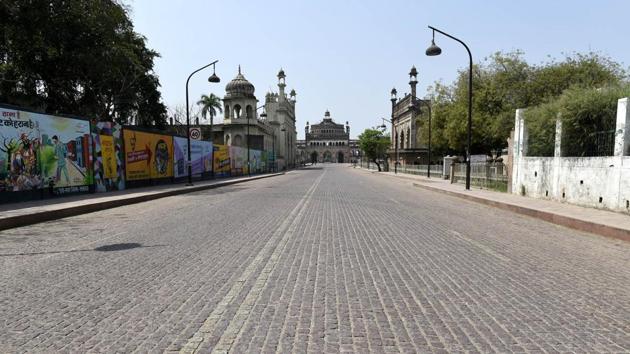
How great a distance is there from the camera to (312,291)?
4.45 metres

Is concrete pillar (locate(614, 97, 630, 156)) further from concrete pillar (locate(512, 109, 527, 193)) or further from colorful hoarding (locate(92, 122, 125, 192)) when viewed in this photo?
colorful hoarding (locate(92, 122, 125, 192))

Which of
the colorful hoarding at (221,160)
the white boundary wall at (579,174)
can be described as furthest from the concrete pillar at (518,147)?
the colorful hoarding at (221,160)

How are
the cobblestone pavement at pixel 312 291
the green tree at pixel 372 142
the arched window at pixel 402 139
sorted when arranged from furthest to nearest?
the green tree at pixel 372 142
the arched window at pixel 402 139
the cobblestone pavement at pixel 312 291

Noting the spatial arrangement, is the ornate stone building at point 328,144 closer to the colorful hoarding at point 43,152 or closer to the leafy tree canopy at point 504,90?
the leafy tree canopy at point 504,90

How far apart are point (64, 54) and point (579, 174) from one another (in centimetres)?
2787

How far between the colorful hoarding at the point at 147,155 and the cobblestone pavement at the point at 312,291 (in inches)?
529

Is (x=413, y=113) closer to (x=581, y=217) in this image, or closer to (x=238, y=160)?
(x=238, y=160)

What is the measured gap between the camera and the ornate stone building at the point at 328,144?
178 m

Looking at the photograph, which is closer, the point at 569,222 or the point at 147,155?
the point at 569,222

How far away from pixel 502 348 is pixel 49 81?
3183 cm

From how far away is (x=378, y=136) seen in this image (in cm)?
8281

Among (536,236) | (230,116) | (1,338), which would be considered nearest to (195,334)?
(1,338)

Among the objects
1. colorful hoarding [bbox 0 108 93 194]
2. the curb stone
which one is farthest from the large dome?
the curb stone

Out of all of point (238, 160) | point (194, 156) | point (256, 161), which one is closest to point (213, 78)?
point (194, 156)
